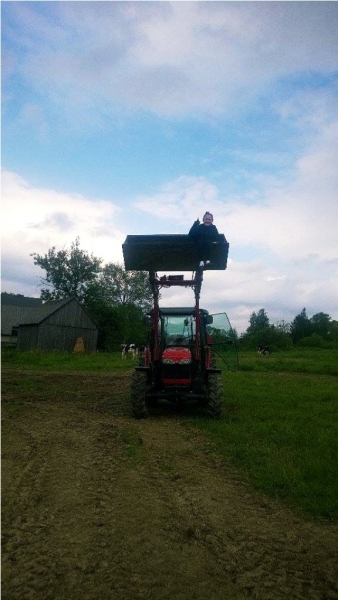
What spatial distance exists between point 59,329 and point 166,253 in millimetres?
36007

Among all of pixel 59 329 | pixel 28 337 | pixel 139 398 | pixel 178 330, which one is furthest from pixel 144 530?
pixel 28 337

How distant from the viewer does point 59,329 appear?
43.9m

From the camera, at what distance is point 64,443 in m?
7.04

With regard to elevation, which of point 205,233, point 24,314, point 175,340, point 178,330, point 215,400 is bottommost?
point 215,400

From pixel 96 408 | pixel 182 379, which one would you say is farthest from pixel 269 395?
pixel 96 408

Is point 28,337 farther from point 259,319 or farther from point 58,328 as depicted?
point 259,319

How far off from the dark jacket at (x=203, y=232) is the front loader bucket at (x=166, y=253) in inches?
4.7

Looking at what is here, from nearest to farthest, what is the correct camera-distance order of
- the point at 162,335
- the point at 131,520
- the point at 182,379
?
the point at 131,520 → the point at 182,379 → the point at 162,335

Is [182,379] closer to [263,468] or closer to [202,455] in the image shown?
[202,455]

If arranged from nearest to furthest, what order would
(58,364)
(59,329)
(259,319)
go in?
(58,364), (59,329), (259,319)

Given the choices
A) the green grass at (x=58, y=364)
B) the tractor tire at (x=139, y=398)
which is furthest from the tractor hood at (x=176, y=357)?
the green grass at (x=58, y=364)

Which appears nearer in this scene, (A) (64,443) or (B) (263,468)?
(B) (263,468)

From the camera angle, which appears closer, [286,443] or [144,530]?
[144,530]

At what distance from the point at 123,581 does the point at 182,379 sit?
665 cm
